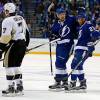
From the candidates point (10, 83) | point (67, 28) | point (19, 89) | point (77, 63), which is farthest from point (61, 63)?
point (10, 83)

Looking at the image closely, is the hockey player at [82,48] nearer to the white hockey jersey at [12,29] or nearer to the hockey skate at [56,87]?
the hockey skate at [56,87]

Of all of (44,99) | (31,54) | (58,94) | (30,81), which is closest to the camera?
(44,99)

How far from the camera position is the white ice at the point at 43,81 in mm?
7973

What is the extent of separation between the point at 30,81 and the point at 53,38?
1.46 m

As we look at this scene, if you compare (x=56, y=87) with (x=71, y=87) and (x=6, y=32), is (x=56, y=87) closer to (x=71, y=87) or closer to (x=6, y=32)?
(x=71, y=87)

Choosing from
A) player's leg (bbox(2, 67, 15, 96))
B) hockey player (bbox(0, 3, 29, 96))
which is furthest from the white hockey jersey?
player's leg (bbox(2, 67, 15, 96))

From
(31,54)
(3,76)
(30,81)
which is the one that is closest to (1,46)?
(30,81)

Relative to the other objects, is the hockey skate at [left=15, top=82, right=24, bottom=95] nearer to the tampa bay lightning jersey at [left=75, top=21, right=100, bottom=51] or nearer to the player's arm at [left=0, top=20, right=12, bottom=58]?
the player's arm at [left=0, top=20, right=12, bottom=58]

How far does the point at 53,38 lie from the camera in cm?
888

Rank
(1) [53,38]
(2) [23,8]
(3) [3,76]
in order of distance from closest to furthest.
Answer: (1) [53,38], (3) [3,76], (2) [23,8]

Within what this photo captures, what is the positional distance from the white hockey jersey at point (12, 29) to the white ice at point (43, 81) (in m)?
0.87

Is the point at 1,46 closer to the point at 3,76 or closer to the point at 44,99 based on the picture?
the point at 44,99

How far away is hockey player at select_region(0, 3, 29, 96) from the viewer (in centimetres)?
779

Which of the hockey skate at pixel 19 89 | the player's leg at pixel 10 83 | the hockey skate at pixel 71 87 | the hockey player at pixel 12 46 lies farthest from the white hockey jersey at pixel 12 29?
the hockey skate at pixel 71 87
